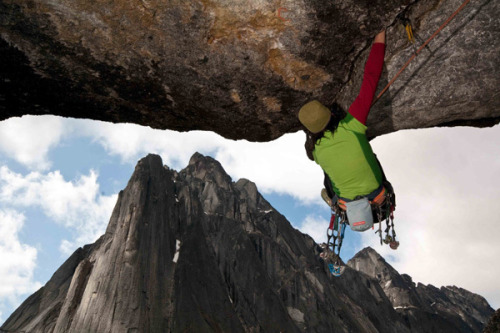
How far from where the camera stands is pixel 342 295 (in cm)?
6284

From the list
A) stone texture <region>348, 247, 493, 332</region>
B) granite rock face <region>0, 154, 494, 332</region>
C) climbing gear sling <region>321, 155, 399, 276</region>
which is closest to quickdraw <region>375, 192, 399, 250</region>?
climbing gear sling <region>321, 155, 399, 276</region>

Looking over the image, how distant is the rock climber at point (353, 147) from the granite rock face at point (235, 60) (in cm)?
80

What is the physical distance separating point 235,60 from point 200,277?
36.7 metres

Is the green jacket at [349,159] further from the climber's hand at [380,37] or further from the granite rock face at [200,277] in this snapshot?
the granite rock face at [200,277]

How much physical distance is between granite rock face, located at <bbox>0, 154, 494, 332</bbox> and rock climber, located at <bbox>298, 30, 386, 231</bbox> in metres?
28.9

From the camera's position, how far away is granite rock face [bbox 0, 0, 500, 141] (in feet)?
15.3

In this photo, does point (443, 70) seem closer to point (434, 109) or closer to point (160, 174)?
point (434, 109)

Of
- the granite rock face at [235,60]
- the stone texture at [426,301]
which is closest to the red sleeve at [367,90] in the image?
the granite rock face at [235,60]

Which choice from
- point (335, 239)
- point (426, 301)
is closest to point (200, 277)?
point (335, 239)

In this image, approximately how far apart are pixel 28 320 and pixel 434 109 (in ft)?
139

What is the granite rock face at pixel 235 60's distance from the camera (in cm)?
467

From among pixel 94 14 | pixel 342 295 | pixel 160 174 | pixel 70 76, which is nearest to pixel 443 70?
pixel 94 14

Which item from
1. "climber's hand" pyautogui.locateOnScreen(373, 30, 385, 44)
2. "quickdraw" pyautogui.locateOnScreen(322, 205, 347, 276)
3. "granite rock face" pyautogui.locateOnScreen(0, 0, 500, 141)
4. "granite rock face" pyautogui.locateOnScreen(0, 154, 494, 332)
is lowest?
"quickdraw" pyautogui.locateOnScreen(322, 205, 347, 276)

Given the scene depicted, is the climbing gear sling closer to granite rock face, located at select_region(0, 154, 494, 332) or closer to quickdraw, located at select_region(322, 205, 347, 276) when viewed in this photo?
quickdraw, located at select_region(322, 205, 347, 276)
